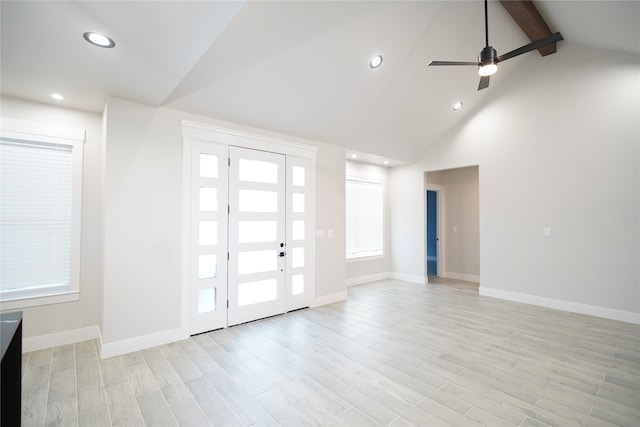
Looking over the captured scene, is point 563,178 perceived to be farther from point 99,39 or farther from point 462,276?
point 99,39

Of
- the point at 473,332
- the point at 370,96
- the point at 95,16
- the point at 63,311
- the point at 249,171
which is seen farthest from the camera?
the point at 370,96

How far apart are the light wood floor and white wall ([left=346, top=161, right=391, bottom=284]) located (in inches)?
92.2

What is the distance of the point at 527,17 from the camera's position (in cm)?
400

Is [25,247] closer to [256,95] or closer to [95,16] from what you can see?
[95,16]

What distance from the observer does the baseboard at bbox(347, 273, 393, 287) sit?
6574 millimetres

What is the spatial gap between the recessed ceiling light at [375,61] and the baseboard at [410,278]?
4.77m

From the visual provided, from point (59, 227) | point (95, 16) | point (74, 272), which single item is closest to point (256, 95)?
point (95, 16)

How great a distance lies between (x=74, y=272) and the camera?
363 centimetres

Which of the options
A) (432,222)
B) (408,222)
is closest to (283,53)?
(408,222)

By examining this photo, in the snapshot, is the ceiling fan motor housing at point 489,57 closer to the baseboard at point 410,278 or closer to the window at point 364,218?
the window at point 364,218

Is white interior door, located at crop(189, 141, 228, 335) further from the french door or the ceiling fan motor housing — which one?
the ceiling fan motor housing

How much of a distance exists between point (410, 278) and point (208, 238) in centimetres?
496

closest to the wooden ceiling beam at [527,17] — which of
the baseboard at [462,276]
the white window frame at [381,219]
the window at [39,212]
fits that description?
the white window frame at [381,219]

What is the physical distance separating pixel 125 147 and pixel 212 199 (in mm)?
1119
